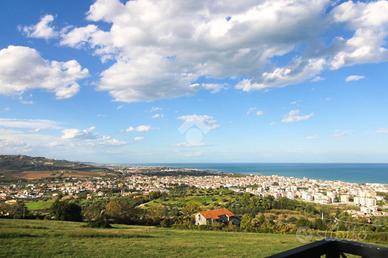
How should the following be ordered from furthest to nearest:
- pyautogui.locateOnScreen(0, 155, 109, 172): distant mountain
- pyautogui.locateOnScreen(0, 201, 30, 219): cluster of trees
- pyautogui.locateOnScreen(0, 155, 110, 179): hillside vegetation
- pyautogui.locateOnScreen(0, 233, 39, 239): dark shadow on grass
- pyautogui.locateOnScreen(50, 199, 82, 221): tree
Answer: pyautogui.locateOnScreen(0, 155, 109, 172): distant mountain < pyautogui.locateOnScreen(0, 155, 110, 179): hillside vegetation < pyautogui.locateOnScreen(50, 199, 82, 221): tree < pyautogui.locateOnScreen(0, 201, 30, 219): cluster of trees < pyautogui.locateOnScreen(0, 233, 39, 239): dark shadow on grass

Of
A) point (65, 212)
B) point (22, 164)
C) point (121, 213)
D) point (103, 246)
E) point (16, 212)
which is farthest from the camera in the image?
point (22, 164)

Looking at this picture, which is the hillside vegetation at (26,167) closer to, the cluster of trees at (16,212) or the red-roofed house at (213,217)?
the cluster of trees at (16,212)

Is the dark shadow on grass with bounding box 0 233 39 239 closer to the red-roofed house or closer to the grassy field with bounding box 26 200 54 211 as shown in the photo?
the red-roofed house

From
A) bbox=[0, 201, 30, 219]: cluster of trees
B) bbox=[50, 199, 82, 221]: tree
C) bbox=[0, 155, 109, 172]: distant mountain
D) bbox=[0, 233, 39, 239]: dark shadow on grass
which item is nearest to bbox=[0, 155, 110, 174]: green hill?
bbox=[0, 155, 109, 172]: distant mountain

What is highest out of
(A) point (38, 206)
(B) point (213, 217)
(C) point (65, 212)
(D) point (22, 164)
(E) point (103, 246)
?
(D) point (22, 164)

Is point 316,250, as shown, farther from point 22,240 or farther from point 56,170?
point 56,170

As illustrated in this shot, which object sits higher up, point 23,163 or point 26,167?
point 23,163

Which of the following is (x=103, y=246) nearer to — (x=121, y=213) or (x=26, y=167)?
(x=121, y=213)

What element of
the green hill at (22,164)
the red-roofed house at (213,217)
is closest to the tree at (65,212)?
the red-roofed house at (213,217)

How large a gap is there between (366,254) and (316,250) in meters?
0.45

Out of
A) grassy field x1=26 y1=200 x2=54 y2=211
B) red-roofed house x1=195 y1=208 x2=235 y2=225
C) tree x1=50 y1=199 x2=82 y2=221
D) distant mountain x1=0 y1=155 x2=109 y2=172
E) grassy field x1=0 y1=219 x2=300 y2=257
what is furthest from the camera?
distant mountain x1=0 y1=155 x2=109 y2=172

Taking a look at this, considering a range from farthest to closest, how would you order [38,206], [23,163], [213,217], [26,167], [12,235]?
[23,163]
[26,167]
[38,206]
[213,217]
[12,235]

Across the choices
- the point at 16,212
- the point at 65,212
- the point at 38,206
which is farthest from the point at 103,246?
the point at 38,206

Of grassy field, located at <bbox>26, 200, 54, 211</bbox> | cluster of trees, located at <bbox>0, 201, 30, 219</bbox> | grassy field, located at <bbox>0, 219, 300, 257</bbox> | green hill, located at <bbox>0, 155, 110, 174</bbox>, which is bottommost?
grassy field, located at <bbox>26, 200, 54, 211</bbox>
